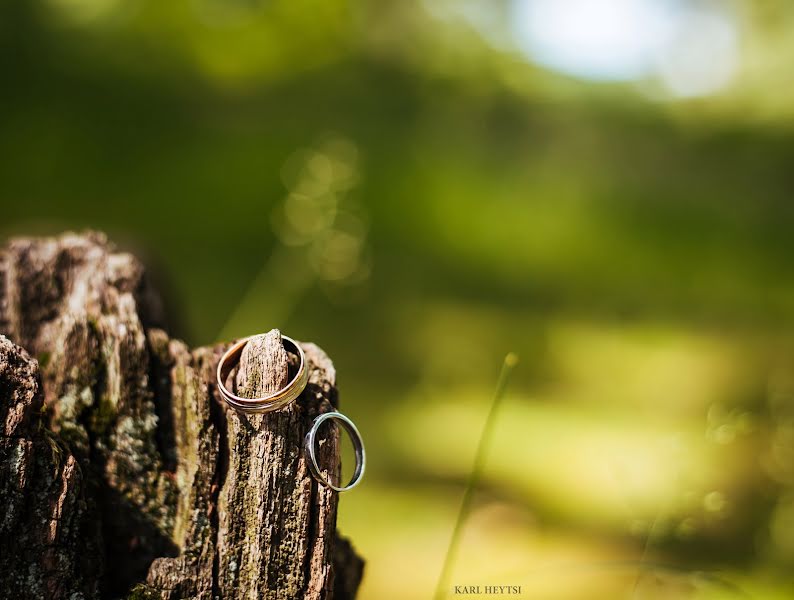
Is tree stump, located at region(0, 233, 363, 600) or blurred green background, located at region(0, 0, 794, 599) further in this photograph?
blurred green background, located at region(0, 0, 794, 599)

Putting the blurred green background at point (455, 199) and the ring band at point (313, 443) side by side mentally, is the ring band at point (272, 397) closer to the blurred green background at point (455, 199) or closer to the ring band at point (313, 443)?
the ring band at point (313, 443)

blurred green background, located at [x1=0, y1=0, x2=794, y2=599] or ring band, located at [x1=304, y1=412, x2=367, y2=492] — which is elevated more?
blurred green background, located at [x1=0, y1=0, x2=794, y2=599]

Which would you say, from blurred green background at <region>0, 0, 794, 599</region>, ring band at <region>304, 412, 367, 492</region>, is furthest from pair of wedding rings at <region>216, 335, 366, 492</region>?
blurred green background at <region>0, 0, 794, 599</region>

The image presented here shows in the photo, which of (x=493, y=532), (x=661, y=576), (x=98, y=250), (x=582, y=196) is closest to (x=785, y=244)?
(x=582, y=196)

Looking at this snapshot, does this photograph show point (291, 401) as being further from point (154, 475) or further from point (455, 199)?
point (455, 199)

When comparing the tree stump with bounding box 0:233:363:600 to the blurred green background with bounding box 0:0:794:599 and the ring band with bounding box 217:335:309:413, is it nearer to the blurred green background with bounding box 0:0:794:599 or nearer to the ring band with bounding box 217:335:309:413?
the ring band with bounding box 217:335:309:413

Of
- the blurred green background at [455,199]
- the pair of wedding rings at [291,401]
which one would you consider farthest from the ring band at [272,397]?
the blurred green background at [455,199]

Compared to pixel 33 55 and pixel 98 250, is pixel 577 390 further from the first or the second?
pixel 33 55
